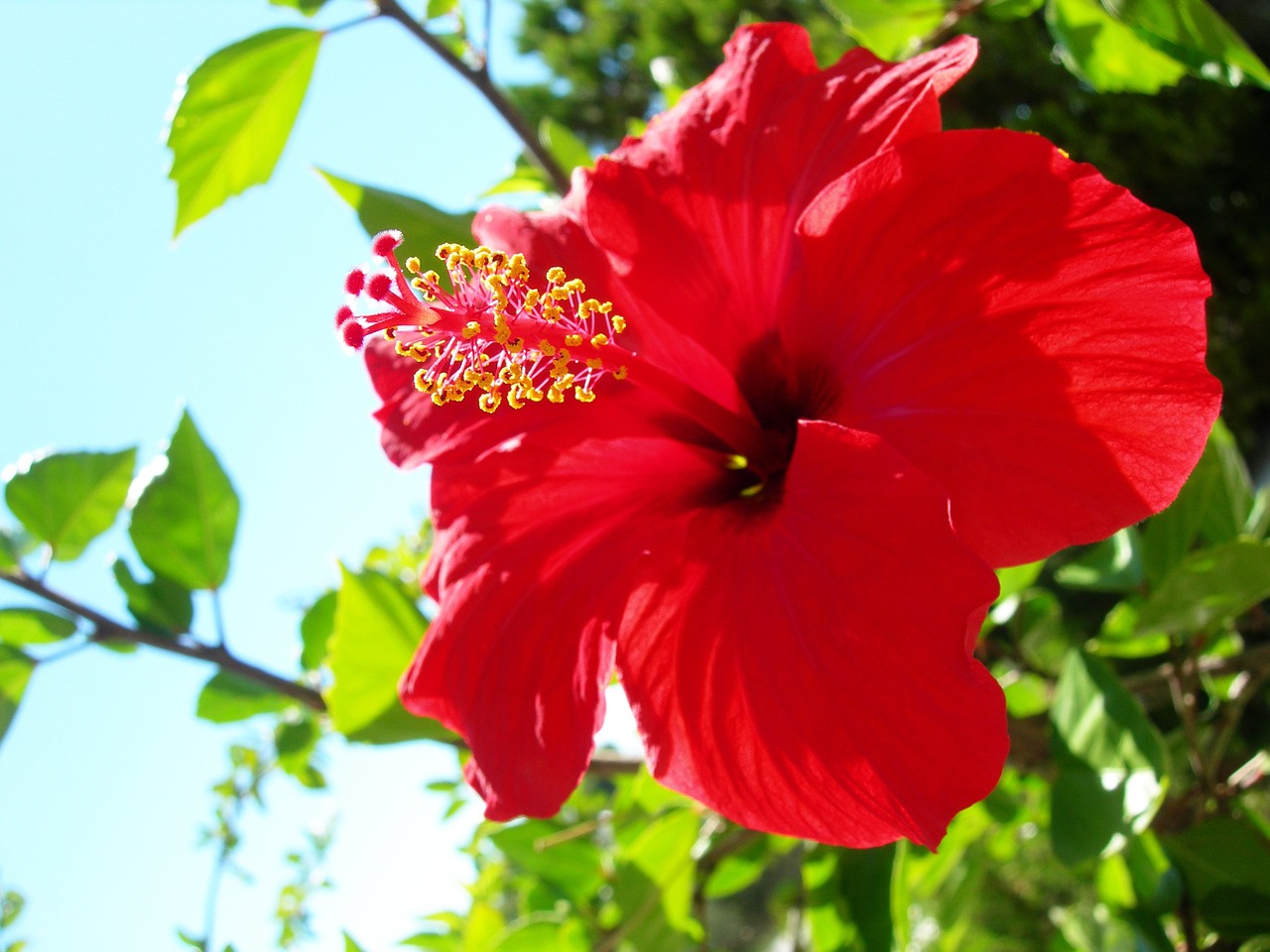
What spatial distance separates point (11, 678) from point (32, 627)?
2.2 inches

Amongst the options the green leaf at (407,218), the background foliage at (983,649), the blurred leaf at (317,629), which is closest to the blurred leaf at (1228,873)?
the background foliage at (983,649)

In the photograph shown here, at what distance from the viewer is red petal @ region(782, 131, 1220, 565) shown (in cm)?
53

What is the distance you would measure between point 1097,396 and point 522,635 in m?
0.39

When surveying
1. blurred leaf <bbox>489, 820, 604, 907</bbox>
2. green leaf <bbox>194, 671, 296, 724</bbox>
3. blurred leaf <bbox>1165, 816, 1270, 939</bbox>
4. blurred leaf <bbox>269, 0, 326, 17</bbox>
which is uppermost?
blurred leaf <bbox>269, 0, 326, 17</bbox>

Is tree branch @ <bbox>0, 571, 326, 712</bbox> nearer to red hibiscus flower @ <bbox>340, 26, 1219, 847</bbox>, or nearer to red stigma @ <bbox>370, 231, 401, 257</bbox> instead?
red hibiscus flower @ <bbox>340, 26, 1219, 847</bbox>

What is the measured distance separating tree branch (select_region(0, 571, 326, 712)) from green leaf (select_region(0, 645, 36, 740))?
0.20 feet

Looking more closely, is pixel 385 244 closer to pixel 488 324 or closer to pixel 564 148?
pixel 488 324

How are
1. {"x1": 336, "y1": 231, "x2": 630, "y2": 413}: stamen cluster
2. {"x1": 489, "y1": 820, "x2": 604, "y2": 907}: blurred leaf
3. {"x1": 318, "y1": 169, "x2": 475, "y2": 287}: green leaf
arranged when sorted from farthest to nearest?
{"x1": 489, "y1": 820, "x2": 604, "y2": 907}: blurred leaf
{"x1": 318, "y1": 169, "x2": 475, "y2": 287}: green leaf
{"x1": 336, "y1": 231, "x2": 630, "y2": 413}: stamen cluster

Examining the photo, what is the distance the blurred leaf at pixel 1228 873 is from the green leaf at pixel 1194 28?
641mm

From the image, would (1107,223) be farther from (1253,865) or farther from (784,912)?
(784,912)

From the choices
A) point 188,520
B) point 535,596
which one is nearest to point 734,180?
point 535,596

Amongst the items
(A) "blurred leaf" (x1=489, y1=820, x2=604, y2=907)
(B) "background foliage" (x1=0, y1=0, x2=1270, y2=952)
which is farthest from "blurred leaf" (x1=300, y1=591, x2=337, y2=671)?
(A) "blurred leaf" (x1=489, y1=820, x2=604, y2=907)

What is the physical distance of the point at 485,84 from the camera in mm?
1056

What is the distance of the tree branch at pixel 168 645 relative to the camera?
1005 mm
